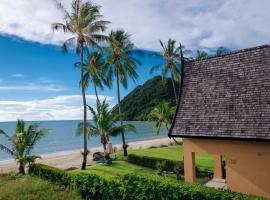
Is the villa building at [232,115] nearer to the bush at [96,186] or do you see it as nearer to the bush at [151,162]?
the bush at [96,186]

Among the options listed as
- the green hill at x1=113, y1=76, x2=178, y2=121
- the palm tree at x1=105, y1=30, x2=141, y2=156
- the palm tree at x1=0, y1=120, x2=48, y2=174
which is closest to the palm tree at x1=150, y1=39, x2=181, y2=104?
the palm tree at x1=105, y1=30, x2=141, y2=156

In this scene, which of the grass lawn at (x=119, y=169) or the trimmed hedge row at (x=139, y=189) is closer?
the trimmed hedge row at (x=139, y=189)

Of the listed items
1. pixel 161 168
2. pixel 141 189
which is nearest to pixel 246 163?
pixel 141 189

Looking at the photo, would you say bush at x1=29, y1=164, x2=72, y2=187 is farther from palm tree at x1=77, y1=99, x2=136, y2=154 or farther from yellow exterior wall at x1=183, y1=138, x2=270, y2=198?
yellow exterior wall at x1=183, y1=138, x2=270, y2=198

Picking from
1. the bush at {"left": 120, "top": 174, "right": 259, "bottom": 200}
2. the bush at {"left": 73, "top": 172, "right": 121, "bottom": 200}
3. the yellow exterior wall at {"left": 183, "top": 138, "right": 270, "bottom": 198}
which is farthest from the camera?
the bush at {"left": 73, "top": 172, "right": 121, "bottom": 200}

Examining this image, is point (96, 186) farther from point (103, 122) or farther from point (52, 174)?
point (103, 122)

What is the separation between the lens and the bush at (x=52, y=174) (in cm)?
1916

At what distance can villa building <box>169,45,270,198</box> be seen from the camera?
1395 centimetres

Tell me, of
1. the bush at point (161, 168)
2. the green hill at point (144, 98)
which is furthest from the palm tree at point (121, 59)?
the green hill at point (144, 98)

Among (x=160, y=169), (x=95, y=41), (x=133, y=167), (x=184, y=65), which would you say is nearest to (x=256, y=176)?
(x=184, y=65)

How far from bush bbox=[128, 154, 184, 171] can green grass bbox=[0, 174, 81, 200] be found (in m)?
9.41

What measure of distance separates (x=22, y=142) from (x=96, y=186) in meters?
11.9

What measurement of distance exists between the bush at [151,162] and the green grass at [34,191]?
370 inches

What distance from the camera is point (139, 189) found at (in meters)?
14.3
